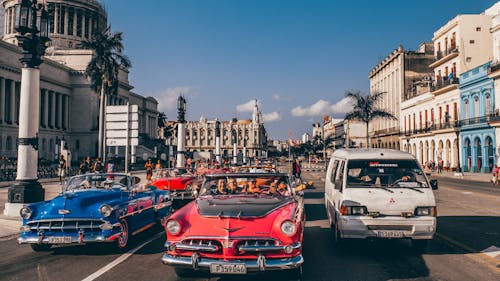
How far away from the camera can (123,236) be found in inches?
322

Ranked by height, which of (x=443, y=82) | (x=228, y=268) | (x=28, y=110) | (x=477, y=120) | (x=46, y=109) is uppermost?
(x=443, y=82)

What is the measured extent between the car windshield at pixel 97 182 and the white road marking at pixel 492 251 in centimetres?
735

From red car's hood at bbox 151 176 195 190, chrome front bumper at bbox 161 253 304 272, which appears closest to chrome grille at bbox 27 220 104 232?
chrome front bumper at bbox 161 253 304 272

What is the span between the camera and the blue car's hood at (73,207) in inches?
302

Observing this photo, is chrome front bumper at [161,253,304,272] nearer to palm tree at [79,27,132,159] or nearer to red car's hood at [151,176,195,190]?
red car's hood at [151,176,195,190]

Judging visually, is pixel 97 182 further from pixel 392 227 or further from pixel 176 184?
pixel 392 227

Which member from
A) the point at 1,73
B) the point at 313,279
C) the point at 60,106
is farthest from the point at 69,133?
the point at 313,279

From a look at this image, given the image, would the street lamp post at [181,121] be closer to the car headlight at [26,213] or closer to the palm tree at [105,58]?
the palm tree at [105,58]

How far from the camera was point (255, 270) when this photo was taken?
5305 mm

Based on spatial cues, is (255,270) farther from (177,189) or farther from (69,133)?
(69,133)

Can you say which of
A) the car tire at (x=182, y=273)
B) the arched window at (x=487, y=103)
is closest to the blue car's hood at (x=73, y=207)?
the car tire at (x=182, y=273)

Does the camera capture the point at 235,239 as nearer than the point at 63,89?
Yes

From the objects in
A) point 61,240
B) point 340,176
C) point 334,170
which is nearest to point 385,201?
point 340,176

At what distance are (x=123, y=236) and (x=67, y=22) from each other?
3887 inches
